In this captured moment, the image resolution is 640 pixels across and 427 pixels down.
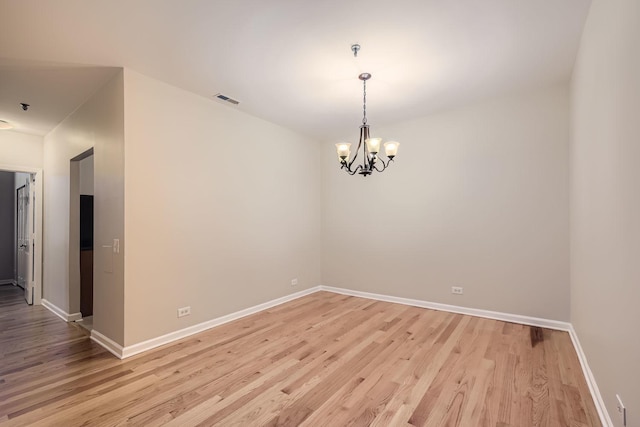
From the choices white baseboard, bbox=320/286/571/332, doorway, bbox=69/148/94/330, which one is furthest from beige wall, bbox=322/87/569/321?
doorway, bbox=69/148/94/330

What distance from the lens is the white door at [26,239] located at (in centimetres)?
484

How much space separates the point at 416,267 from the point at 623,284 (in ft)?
9.91

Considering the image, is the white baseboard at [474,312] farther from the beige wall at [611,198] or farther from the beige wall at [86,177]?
the beige wall at [86,177]

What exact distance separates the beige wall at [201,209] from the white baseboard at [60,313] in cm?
186

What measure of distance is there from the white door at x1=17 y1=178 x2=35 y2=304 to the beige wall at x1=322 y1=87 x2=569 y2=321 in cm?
545

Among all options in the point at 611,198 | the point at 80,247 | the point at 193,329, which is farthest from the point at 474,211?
the point at 80,247

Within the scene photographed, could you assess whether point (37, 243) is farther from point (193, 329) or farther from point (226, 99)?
point (226, 99)

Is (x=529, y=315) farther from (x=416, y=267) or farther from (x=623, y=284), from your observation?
(x=623, y=284)

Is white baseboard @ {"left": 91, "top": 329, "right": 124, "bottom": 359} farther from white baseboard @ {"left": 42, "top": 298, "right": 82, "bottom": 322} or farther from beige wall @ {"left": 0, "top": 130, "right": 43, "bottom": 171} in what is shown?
beige wall @ {"left": 0, "top": 130, "right": 43, "bottom": 171}

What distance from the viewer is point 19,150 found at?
467 cm

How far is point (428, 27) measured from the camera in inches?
95.5

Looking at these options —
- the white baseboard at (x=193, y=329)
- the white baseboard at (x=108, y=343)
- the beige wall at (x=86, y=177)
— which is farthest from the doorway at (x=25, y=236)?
the white baseboard at (x=193, y=329)

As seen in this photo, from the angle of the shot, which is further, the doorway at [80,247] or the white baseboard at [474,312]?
the doorway at [80,247]

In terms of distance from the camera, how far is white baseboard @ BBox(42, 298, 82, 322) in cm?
397
